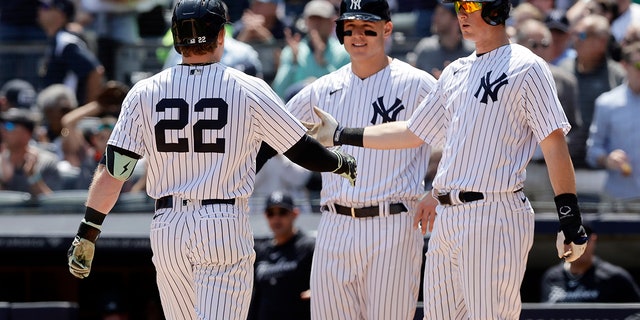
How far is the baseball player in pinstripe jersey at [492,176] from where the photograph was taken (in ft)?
15.0

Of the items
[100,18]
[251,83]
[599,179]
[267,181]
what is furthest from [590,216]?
[100,18]

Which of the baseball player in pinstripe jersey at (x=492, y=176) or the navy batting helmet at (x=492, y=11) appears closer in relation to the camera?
the baseball player in pinstripe jersey at (x=492, y=176)

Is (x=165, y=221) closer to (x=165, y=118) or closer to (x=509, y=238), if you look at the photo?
(x=165, y=118)

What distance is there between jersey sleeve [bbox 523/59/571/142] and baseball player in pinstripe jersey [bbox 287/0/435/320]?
846 millimetres

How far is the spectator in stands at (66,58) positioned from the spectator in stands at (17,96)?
239 millimetres

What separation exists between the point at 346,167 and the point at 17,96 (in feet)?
16.8

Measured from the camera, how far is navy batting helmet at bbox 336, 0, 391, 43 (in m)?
5.35

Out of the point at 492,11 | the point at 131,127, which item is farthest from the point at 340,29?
the point at 131,127

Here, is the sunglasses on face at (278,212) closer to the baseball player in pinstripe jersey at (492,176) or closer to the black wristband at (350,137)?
the black wristband at (350,137)

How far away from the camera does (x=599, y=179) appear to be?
7.66 meters

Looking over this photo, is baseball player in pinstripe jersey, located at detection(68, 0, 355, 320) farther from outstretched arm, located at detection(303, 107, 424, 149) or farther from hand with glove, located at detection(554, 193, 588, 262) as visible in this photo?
hand with glove, located at detection(554, 193, 588, 262)

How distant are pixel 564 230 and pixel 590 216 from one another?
2.88 metres

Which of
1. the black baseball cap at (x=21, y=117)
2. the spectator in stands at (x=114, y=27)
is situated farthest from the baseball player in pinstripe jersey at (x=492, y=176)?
the spectator in stands at (x=114, y=27)

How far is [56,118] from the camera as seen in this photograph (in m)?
8.91
